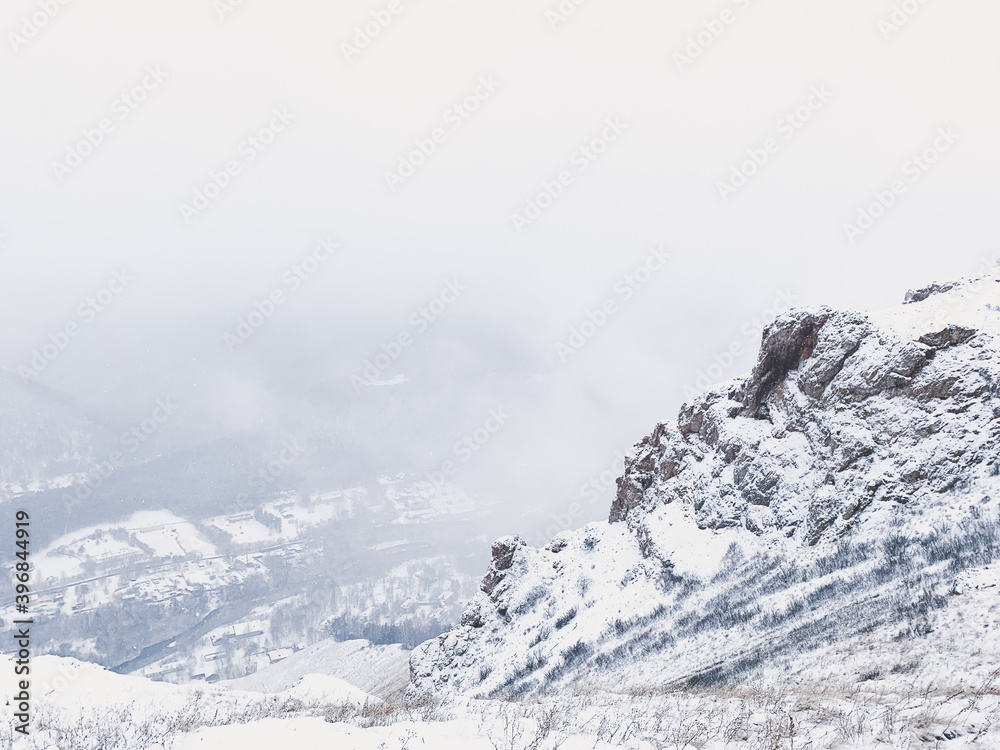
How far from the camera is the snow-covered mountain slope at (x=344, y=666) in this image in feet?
287

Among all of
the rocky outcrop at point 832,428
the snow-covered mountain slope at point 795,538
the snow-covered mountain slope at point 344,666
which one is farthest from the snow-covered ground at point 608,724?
the snow-covered mountain slope at point 344,666

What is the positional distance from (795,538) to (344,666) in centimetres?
9957

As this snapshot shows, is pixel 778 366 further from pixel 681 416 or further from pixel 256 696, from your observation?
pixel 256 696

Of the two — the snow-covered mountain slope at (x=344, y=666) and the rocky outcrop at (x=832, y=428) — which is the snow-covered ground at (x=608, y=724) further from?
the snow-covered mountain slope at (x=344, y=666)

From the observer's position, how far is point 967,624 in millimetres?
16703

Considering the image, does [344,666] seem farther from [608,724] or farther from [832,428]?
[608,724]

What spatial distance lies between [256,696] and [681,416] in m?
45.1

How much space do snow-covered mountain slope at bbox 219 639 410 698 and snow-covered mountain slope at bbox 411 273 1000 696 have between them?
1673 inches

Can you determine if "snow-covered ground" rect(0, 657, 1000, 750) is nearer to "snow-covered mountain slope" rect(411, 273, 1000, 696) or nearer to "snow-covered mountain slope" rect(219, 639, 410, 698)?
"snow-covered mountain slope" rect(411, 273, 1000, 696)

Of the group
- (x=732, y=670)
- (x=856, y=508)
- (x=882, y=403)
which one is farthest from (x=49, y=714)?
(x=882, y=403)

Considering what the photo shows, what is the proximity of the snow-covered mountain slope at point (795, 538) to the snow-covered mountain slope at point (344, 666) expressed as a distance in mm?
42490

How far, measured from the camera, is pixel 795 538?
3691 cm

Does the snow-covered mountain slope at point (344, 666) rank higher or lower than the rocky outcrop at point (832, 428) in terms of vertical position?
lower

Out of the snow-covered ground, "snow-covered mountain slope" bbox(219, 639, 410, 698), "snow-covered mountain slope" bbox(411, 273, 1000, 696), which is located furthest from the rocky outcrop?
"snow-covered mountain slope" bbox(219, 639, 410, 698)
